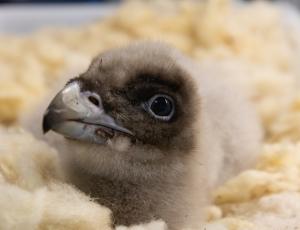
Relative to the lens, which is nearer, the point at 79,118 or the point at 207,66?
the point at 79,118

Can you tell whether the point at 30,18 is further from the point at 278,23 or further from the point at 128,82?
the point at 128,82

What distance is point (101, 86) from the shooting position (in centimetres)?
102

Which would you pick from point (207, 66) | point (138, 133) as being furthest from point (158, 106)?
point (207, 66)

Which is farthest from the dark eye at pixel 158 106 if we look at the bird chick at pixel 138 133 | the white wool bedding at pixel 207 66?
the white wool bedding at pixel 207 66

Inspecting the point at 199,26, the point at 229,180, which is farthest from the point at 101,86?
the point at 199,26

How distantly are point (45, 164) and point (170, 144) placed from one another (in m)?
0.21

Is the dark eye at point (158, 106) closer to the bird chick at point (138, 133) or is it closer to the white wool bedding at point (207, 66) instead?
the bird chick at point (138, 133)

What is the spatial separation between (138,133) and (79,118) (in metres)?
0.10

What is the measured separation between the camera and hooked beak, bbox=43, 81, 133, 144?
98 centimetres

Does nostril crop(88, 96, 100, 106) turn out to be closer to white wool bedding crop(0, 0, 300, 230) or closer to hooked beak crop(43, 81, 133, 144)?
hooked beak crop(43, 81, 133, 144)

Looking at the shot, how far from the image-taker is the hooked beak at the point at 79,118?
0.98 meters

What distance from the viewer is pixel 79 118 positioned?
994mm

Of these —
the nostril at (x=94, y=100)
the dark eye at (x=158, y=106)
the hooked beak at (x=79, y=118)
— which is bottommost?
the hooked beak at (x=79, y=118)

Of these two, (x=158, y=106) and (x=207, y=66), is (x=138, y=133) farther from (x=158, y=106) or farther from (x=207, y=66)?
(x=207, y=66)
